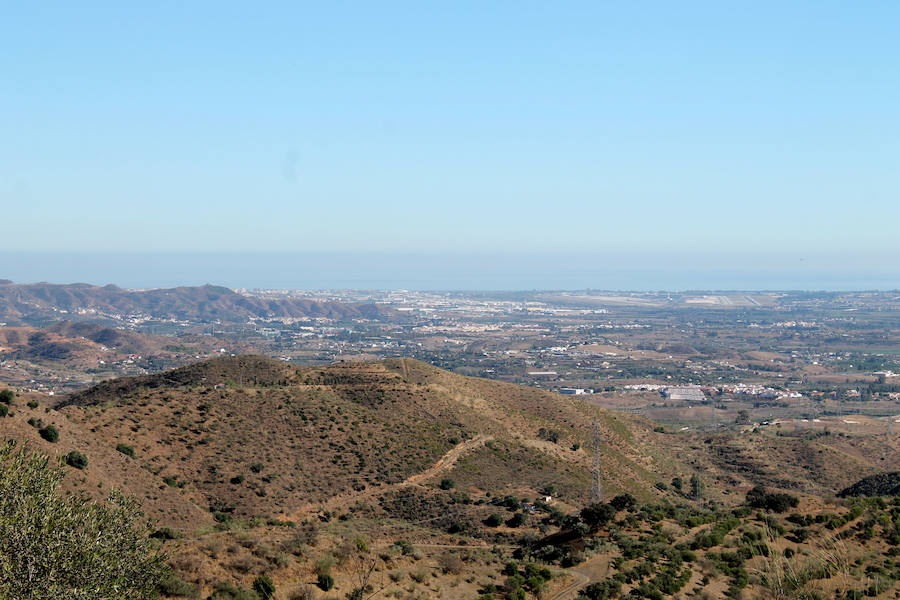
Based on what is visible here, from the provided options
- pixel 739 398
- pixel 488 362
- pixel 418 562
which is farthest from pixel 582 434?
pixel 488 362

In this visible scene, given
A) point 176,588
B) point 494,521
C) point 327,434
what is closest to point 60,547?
point 176,588

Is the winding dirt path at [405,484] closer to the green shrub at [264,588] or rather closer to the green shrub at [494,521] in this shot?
the green shrub at [494,521]

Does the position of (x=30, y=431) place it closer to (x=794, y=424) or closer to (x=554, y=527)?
(x=554, y=527)

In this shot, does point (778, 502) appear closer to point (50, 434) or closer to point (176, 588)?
point (176, 588)

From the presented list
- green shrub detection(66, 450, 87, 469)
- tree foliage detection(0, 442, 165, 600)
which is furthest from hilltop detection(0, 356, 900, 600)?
tree foliage detection(0, 442, 165, 600)

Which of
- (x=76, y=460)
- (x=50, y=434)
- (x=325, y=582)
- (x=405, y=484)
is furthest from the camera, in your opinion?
(x=405, y=484)

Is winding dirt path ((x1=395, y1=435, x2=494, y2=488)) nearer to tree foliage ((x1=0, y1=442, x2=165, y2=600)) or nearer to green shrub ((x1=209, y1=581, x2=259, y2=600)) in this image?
green shrub ((x1=209, y1=581, x2=259, y2=600))
